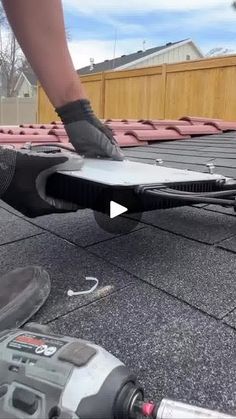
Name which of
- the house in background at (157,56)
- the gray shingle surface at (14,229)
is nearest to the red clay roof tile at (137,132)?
the gray shingle surface at (14,229)

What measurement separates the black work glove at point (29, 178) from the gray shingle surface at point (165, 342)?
0.95 feet

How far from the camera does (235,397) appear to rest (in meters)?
0.58

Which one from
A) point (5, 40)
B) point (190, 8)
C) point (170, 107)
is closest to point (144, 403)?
point (170, 107)

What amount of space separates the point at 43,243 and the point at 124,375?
0.81 meters

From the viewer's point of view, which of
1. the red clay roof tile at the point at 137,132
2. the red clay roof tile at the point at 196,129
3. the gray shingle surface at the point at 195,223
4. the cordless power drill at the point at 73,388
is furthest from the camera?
the red clay roof tile at the point at 196,129

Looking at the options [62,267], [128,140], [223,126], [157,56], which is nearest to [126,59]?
[157,56]

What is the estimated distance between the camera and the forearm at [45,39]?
3.65 ft

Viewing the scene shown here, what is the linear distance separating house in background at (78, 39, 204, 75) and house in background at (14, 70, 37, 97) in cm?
439

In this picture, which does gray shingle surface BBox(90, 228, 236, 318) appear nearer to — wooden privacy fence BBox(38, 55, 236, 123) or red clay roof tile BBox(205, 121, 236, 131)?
red clay roof tile BBox(205, 121, 236, 131)

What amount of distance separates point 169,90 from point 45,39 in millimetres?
5982

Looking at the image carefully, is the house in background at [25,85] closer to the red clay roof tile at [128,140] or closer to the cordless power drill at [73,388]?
the red clay roof tile at [128,140]

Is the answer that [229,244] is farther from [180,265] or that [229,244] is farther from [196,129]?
[196,129]

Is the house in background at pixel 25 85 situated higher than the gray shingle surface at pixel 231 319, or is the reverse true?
the house in background at pixel 25 85

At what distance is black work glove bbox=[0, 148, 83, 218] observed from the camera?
3.01ft
